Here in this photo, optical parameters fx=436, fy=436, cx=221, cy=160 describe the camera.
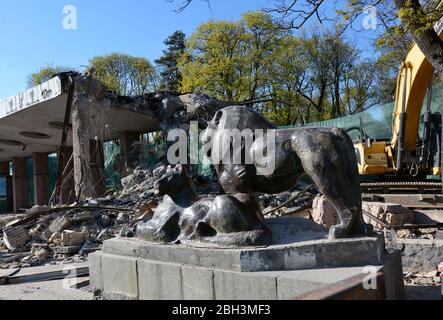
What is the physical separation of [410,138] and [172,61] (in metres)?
30.7

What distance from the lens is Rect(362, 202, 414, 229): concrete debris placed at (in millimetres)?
8250

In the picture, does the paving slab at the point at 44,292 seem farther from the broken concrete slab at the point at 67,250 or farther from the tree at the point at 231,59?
the tree at the point at 231,59

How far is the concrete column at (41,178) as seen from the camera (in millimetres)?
22938

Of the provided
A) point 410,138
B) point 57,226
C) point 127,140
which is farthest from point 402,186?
point 127,140

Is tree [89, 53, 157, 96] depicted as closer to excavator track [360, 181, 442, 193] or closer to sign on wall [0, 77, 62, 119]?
sign on wall [0, 77, 62, 119]

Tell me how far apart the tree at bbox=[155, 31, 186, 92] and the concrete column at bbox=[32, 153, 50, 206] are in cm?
1541

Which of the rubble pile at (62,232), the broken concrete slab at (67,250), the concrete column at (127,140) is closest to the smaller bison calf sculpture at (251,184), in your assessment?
the rubble pile at (62,232)

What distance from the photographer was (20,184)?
24703mm

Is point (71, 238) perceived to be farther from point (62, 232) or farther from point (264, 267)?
point (264, 267)

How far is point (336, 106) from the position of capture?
32.7 metres

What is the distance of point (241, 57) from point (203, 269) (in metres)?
29.0

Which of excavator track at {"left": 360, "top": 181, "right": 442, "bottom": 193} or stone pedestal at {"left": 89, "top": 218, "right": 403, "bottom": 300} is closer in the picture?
stone pedestal at {"left": 89, "top": 218, "right": 403, "bottom": 300}

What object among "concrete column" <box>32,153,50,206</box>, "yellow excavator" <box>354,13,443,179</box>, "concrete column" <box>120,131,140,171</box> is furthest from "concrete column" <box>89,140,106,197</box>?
"yellow excavator" <box>354,13,443,179</box>
